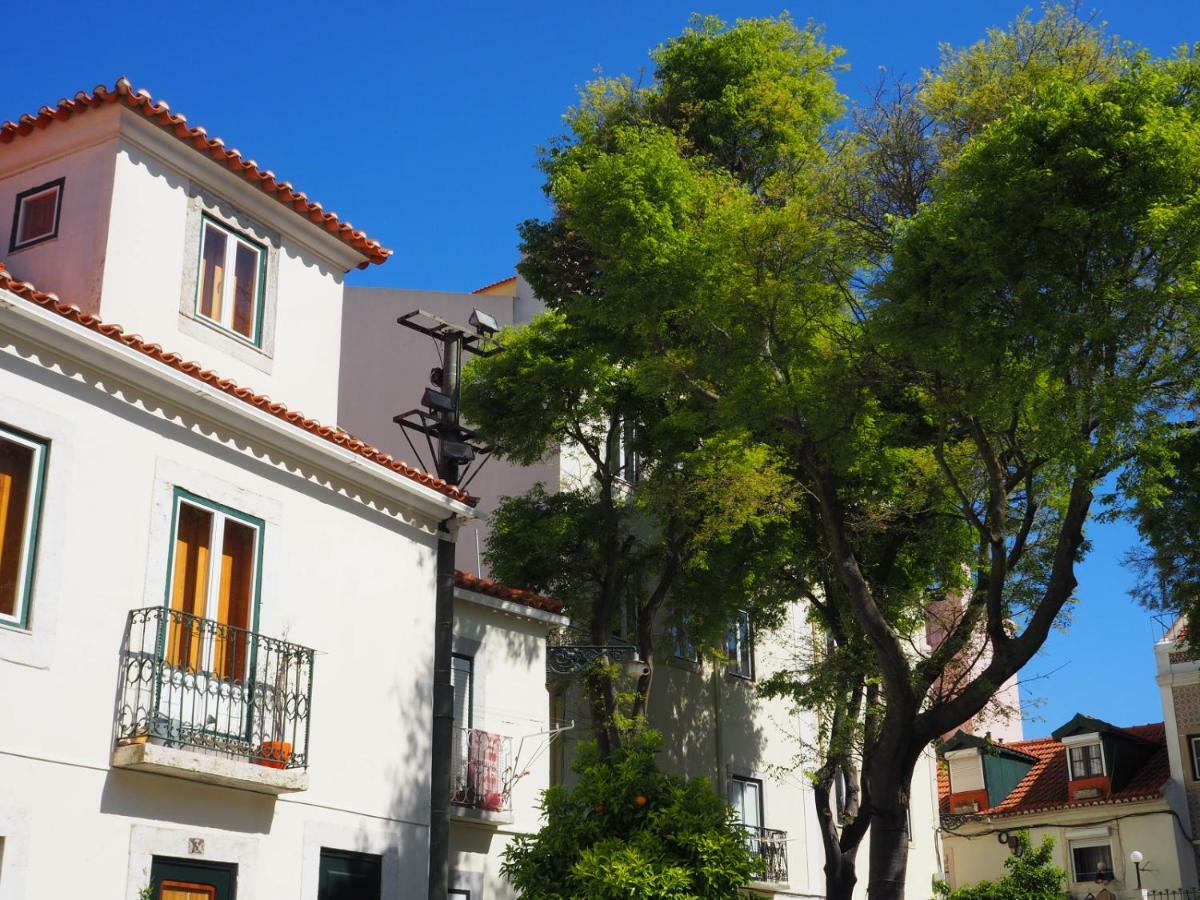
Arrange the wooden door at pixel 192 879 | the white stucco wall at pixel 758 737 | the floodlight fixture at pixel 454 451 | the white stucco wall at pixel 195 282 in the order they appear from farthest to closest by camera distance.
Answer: the white stucco wall at pixel 758 737 → the floodlight fixture at pixel 454 451 → the white stucco wall at pixel 195 282 → the wooden door at pixel 192 879

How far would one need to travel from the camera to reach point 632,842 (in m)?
14.7

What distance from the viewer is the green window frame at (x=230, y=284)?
15.3 metres

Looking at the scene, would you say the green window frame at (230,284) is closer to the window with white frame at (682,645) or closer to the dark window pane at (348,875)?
the dark window pane at (348,875)

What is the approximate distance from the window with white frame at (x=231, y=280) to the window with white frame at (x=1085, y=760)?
88.1 ft

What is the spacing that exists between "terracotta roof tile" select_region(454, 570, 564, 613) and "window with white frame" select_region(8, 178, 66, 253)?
6307 millimetres

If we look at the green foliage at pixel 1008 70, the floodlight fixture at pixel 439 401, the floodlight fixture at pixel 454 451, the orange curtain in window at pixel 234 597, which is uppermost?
the green foliage at pixel 1008 70

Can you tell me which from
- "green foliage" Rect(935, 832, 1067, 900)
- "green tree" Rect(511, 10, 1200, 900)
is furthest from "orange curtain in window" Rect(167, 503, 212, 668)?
"green foliage" Rect(935, 832, 1067, 900)

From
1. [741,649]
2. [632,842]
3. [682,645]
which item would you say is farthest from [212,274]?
[741,649]

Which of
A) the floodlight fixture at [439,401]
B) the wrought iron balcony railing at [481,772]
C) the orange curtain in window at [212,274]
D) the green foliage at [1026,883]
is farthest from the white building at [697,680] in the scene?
the orange curtain in window at [212,274]

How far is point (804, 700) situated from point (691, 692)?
4.19 m

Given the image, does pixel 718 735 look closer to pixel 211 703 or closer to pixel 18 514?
pixel 211 703

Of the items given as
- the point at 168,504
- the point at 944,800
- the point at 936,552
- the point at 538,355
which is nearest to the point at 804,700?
the point at 936,552

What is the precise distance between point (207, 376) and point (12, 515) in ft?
7.98

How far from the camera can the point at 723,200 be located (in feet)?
63.3
